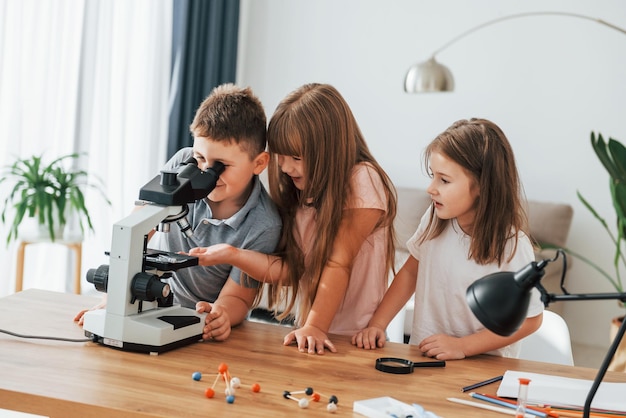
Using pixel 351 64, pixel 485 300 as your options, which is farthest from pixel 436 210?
pixel 351 64

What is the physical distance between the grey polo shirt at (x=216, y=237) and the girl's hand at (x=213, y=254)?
0.14 meters

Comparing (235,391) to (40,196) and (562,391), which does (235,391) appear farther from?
(40,196)

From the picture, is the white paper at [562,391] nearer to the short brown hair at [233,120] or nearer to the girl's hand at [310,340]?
the girl's hand at [310,340]

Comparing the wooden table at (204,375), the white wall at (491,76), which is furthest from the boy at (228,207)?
the white wall at (491,76)

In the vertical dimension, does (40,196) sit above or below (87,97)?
below

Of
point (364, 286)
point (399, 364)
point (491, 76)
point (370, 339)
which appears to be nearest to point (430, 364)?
point (399, 364)

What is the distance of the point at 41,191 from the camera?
3.63 m

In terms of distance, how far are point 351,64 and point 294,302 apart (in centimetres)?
353

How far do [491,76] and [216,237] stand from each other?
347 cm

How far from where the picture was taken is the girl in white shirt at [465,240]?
1852 mm

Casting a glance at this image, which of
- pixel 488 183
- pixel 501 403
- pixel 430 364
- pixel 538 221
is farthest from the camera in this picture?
pixel 538 221

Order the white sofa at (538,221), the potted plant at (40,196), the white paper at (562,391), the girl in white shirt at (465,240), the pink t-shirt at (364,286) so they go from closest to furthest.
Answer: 1. the white paper at (562,391)
2. the girl in white shirt at (465,240)
3. the pink t-shirt at (364,286)
4. the potted plant at (40,196)
5. the white sofa at (538,221)

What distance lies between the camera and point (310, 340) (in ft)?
5.67

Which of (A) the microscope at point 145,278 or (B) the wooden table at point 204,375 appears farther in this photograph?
(A) the microscope at point 145,278
